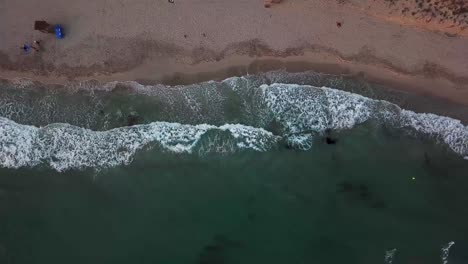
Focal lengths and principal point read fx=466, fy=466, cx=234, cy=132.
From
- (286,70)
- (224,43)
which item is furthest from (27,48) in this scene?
(286,70)

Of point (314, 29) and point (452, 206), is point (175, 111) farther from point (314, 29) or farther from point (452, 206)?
point (452, 206)

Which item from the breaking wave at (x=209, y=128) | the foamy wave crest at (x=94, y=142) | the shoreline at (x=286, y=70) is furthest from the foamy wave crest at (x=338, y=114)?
the foamy wave crest at (x=94, y=142)

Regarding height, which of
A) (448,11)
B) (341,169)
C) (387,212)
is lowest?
(387,212)

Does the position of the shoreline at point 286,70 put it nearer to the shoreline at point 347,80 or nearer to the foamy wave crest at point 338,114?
the shoreline at point 347,80

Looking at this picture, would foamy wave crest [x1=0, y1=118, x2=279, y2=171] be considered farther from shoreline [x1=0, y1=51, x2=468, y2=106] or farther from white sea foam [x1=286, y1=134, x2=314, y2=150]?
shoreline [x1=0, y1=51, x2=468, y2=106]

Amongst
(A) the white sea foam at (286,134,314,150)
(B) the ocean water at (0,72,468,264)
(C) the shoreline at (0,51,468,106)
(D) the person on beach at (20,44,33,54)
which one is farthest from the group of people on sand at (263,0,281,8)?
(D) the person on beach at (20,44,33,54)

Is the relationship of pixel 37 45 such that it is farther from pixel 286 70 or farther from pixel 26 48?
pixel 286 70

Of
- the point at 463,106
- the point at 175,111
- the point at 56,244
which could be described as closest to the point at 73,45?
the point at 175,111
